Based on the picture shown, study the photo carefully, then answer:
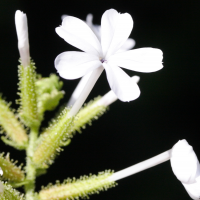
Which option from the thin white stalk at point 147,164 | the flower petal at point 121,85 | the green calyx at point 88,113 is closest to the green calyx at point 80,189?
the thin white stalk at point 147,164

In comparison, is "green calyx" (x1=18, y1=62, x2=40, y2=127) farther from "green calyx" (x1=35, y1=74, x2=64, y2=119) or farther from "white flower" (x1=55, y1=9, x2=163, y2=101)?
"white flower" (x1=55, y1=9, x2=163, y2=101)

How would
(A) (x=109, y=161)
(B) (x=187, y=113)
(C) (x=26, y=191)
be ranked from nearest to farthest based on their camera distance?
(C) (x=26, y=191) < (A) (x=109, y=161) < (B) (x=187, y=113)

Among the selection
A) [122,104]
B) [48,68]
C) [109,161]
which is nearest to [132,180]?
[109,161]

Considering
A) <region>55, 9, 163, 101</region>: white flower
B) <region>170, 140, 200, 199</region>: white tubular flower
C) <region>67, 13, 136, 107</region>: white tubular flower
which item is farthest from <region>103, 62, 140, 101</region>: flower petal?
<region>67, 13, 136, 107</region>: white tubular flower

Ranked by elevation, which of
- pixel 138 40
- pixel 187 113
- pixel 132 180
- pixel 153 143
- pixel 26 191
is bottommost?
pixel 26 191

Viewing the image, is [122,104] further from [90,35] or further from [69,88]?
[90,35]

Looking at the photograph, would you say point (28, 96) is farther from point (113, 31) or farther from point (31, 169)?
point (113, 31)
